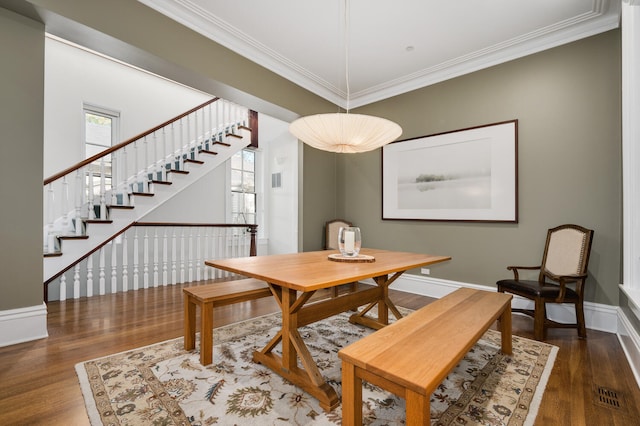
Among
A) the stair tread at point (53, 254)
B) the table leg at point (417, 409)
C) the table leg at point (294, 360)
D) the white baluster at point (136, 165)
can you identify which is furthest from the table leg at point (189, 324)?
the white baluster at point (136, 165)

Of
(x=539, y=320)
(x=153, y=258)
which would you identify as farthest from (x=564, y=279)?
(x=153, y=258)

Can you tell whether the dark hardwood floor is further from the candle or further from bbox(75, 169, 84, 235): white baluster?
the candle

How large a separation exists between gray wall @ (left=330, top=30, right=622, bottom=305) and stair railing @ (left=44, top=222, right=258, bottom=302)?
9.81ft

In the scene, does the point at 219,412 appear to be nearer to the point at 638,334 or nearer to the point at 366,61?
the point at 638,334

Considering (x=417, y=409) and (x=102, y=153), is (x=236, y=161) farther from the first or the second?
(x=417, y=409)

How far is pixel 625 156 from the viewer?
7.46ft

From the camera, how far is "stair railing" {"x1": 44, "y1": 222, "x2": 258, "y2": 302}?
396 centimetres

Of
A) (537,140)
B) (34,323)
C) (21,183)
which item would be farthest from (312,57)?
(34,323)

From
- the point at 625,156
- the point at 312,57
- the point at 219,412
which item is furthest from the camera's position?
the point at 312,57

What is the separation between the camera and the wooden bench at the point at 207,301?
201cm

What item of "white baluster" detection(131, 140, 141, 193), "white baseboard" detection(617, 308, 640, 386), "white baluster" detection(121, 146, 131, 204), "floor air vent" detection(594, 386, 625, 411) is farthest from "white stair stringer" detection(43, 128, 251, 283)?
"white baseboard" detection(617, 308, 640, 386)

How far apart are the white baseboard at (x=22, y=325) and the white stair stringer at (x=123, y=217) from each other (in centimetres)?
126

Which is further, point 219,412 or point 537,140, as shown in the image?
point 537,140

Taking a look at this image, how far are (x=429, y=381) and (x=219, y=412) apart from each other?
1098 millimetres
